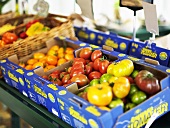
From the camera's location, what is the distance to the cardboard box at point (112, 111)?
1.35 m

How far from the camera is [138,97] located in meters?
1.49

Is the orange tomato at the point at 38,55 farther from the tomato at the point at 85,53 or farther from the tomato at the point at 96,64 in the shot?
the tomato at the point at 96,64

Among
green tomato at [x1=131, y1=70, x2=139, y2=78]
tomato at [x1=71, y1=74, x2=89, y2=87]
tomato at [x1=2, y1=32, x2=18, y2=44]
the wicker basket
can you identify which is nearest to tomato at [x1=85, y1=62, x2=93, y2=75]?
tomato at [x1=71, y1=74, x2=89, y2=87]

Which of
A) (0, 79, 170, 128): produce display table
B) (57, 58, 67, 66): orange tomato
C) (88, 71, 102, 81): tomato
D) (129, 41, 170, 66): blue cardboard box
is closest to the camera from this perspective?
(0, 79, 170, 128): produce display table

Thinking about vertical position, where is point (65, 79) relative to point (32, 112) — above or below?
above

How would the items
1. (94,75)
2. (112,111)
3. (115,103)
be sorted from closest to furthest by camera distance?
(112,111) → (115,103) → (94,75)

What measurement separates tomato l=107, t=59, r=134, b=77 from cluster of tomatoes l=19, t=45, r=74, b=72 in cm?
54

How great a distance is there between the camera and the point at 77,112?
145 cm

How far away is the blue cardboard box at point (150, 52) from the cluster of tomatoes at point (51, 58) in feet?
1.42

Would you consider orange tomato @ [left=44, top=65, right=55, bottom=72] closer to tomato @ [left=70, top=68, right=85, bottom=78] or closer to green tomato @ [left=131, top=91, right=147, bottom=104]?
tomato @ [left=70, top=68, right=85, bottom=78]

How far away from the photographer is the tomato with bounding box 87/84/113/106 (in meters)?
1.43

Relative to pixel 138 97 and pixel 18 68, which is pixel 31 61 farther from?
pixel 138 97

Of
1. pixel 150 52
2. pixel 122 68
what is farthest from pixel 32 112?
pixel 150 52

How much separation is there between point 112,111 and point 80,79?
0.42 metres
